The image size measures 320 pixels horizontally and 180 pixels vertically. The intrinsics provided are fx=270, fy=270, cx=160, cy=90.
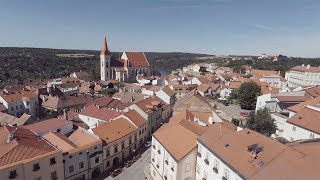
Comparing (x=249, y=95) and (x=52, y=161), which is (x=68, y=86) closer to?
(x=249, y=95)

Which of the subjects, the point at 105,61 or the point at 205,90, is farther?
the point at 105,61

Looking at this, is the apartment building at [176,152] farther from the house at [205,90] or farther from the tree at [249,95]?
the house at [205,90]

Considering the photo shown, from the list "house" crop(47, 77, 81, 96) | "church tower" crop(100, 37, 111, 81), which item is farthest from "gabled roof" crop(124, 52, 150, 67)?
"house" crop(47, 77, 81, 96)

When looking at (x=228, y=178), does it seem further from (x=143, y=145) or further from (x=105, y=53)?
(x=105, y=53)

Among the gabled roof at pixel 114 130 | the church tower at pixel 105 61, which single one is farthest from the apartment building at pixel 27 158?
the church tower at pixel 105 61

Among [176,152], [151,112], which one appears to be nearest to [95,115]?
[151,112]
